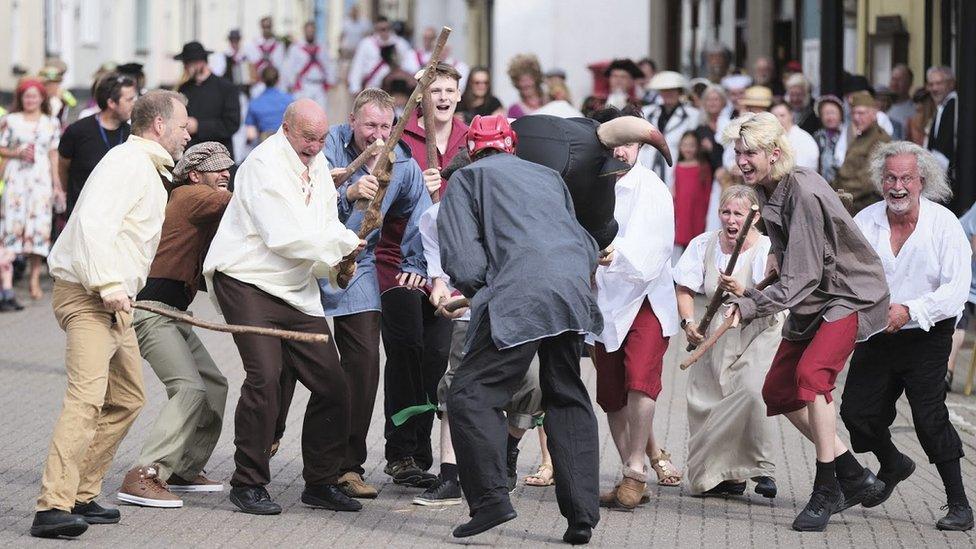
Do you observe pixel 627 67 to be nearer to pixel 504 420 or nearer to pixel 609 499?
pixel 609 499

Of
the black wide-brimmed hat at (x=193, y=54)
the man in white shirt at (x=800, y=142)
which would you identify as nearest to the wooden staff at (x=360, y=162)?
the man in white shirt at (x=800, y=142)

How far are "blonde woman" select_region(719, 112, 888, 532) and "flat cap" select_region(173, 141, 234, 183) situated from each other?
2304 mm

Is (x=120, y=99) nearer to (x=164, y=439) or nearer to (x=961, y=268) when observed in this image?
(x=164, y=439)

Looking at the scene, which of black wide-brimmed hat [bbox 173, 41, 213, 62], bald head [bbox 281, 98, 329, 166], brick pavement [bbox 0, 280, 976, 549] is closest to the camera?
brick pavement [bbox 0, 280, 976, 549]

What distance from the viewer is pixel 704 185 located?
18234 mm

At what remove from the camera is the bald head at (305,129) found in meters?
8.16

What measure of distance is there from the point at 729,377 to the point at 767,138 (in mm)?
1555

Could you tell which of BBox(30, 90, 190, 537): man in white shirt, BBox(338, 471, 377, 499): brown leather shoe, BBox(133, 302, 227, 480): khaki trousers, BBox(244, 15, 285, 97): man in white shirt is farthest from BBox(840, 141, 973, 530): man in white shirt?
BBox(244, 15, 285, 97): man in white shirt

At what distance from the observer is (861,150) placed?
49.3ft

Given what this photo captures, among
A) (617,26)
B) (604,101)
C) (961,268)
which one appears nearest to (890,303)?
(961,268)

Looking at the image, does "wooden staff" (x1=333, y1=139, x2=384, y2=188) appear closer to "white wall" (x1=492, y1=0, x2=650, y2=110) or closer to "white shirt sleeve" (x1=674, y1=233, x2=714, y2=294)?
"white shirt sleeve" (x1=674, y1=233, x2=714, y2=294)

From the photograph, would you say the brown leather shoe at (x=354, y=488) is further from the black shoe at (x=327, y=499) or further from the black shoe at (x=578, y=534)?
the black shoe at (x=578, y=534)

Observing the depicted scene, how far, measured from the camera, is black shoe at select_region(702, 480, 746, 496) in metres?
9.11

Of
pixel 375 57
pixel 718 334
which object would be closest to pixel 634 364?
pixel 718 334
